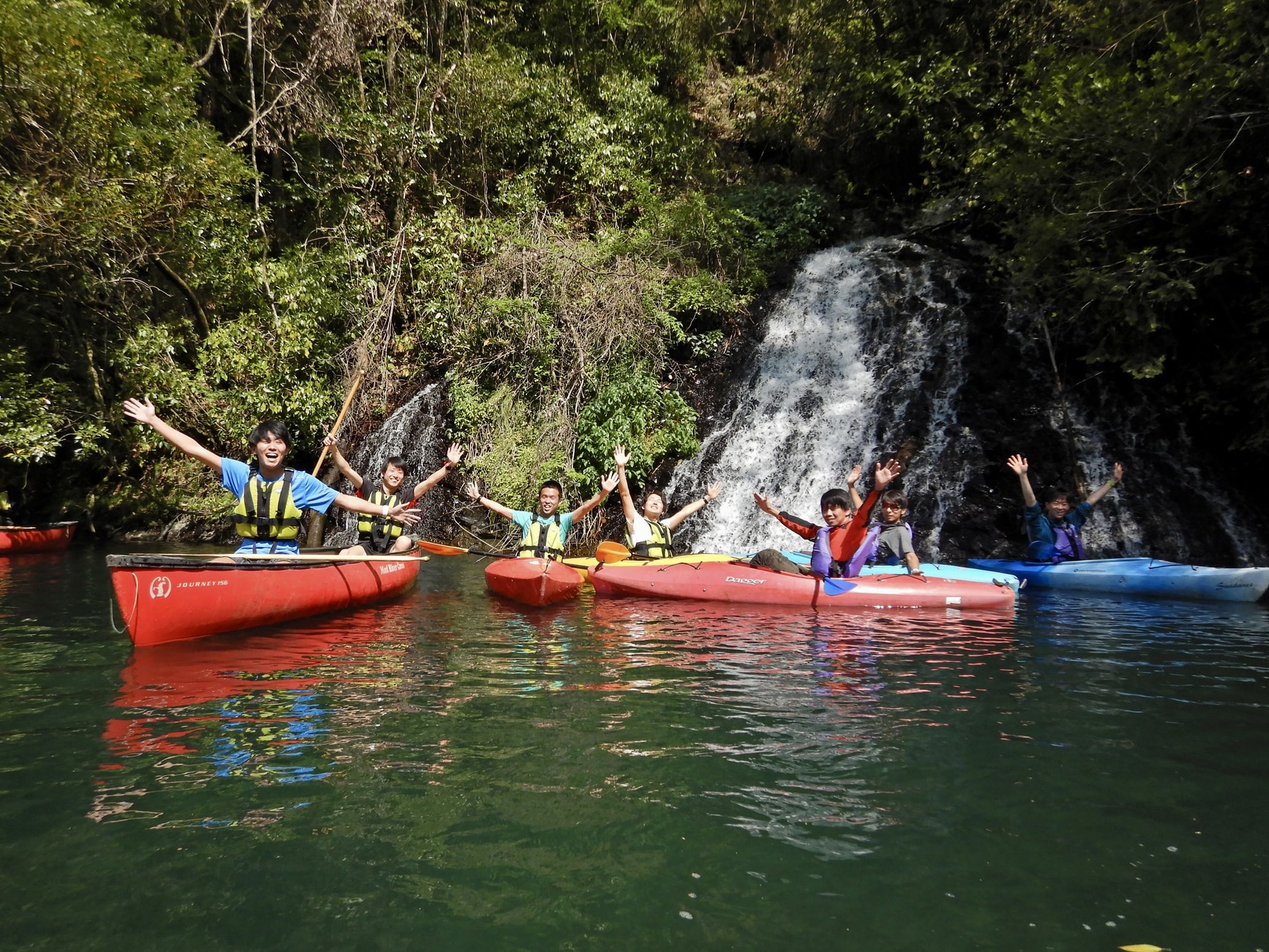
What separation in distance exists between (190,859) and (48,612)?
18.4 ft

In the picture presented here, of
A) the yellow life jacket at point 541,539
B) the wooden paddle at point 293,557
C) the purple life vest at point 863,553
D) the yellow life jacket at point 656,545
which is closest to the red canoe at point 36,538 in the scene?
the wooden paddle at point 293,557

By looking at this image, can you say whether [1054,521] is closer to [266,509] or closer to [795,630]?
[795,630]

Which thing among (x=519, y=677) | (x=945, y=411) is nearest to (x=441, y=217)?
(x=945, y=411)

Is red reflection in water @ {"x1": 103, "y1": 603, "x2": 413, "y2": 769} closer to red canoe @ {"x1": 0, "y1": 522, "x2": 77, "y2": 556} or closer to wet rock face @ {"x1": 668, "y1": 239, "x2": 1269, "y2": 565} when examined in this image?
wet rock face @ {"x1": 668, "y1": 239, "x2": 1269, "y2": 565}

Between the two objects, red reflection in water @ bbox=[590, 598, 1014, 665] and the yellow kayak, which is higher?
the yellow kayak

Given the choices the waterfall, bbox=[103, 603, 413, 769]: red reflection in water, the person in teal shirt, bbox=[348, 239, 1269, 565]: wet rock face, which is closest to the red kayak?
the person in teal shirt

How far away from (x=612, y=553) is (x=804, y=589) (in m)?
2.71

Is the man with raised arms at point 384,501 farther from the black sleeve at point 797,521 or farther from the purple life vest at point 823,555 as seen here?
the purple life vest at point 823,555

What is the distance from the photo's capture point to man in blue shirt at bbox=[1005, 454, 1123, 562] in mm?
9125

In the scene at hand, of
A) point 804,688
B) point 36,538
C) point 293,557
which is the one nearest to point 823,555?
point 804,688

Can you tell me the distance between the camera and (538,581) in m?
7.36

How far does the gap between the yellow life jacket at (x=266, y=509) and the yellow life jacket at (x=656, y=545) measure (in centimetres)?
388

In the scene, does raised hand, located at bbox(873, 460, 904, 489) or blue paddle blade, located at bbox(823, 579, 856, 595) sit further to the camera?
blue paddle blade, located at bbox(823, 579, 856, 595)

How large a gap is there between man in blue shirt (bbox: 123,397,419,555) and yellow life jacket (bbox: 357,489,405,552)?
2.17m
